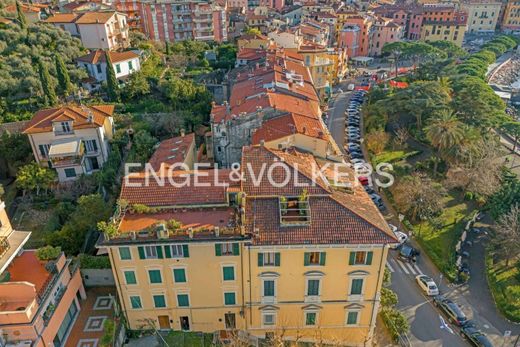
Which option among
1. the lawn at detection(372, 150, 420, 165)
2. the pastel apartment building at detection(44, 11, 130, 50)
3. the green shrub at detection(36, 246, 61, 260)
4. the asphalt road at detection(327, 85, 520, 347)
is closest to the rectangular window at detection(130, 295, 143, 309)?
the green shrub at detection(36, 246, 61, 260)

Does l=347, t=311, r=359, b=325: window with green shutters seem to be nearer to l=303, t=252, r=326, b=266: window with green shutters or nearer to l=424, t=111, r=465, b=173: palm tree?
l=303, t=252, r=326, b=266: window with green shutters

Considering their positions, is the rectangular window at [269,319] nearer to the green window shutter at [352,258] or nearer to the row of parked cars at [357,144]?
the green window shutter at [352,258]

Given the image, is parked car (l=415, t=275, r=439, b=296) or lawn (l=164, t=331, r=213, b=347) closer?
lawn (l=164, t=331, r=213, b=347)

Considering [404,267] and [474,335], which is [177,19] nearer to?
[404,267]

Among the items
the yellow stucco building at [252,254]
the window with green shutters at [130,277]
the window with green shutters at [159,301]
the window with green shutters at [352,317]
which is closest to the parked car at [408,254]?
the yellow stucco building at [252,254]

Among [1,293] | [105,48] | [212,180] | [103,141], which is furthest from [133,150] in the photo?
[105,48]

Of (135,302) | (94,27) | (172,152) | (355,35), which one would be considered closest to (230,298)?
(135,302)
